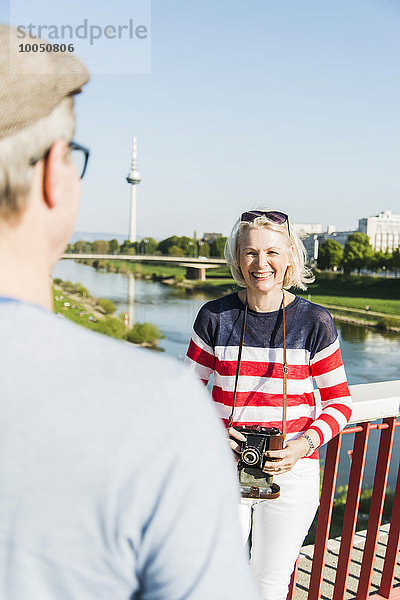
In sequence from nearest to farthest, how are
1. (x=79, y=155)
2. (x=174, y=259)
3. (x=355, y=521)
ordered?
(x=79, y=155), (x=355, y=521), (x=174, y=259)

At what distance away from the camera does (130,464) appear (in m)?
0.45

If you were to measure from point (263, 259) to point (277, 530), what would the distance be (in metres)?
0.77

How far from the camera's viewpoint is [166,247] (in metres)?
65.2

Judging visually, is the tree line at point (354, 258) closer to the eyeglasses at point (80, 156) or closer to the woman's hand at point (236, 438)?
the woman's hand at point (236, 438)

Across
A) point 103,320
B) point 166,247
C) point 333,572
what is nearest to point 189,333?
point 103,320

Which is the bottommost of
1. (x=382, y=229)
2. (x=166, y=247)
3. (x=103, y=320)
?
(x=103, y=320)

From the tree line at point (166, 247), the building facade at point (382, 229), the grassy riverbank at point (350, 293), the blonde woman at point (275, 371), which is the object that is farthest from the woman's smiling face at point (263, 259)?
the building facade at point (382, 229)

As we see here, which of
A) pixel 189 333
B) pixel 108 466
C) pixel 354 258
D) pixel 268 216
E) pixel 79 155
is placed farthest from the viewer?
pixel 354 258

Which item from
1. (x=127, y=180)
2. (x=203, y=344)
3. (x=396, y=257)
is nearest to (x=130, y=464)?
(x=203, y=344)

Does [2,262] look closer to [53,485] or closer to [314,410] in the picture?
[53,485]

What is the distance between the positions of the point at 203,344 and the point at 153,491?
1.25 meters

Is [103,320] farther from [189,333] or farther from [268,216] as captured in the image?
[268,216]

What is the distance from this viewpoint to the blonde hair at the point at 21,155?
19.9 inches

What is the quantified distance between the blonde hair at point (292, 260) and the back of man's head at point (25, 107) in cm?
124
